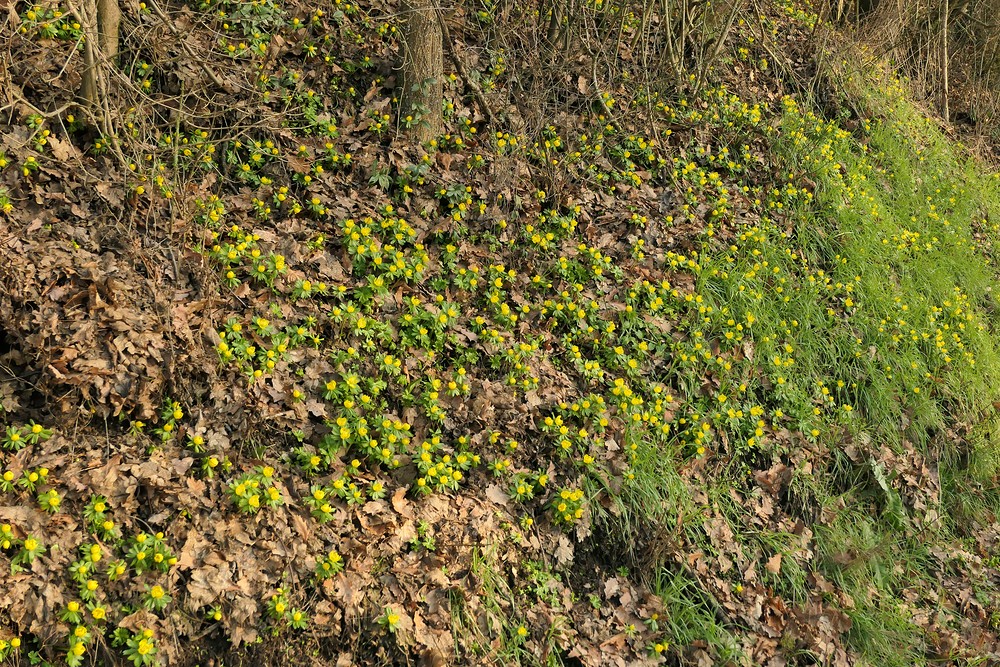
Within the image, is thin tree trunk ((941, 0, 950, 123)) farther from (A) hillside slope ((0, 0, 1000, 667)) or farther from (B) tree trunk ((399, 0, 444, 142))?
(B) tree trunk ((399, 0, 444, 142))

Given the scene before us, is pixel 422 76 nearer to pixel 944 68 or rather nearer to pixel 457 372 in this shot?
pixel 457 372

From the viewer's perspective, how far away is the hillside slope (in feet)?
10.7

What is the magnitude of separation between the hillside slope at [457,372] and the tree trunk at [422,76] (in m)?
0.18

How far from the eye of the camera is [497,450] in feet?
13.3

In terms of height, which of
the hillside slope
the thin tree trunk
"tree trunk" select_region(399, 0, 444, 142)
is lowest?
the hillside slope

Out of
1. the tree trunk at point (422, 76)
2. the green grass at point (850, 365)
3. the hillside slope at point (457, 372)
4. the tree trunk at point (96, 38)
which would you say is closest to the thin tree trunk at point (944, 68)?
the green grass at point (850, 365)

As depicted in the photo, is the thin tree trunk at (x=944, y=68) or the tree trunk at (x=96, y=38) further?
the thin tree trunk at (x=944, y=68)

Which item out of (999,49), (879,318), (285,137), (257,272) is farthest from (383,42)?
(999,49)

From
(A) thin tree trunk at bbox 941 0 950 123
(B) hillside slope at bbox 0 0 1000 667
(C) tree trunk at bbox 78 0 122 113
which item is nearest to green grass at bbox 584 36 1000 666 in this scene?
(B) hillside slope at bbox 0 0 1000 667

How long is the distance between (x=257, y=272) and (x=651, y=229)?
2843mm

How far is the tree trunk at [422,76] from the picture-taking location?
506cm

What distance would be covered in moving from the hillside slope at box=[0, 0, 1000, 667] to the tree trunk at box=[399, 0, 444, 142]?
178 mm

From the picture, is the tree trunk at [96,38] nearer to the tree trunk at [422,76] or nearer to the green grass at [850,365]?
the tree trunk at [422,76]

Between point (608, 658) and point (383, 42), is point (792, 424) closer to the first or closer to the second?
point (608, 658)
